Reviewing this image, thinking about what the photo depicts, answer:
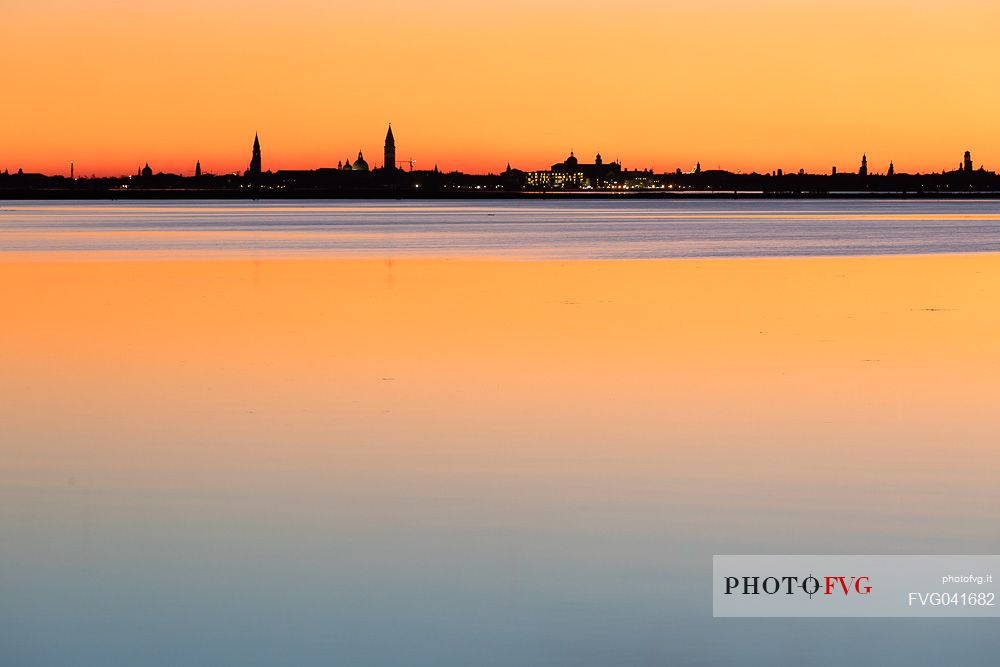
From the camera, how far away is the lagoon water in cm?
775

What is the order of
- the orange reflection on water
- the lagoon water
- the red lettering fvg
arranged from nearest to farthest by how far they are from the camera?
1. the lagoon water
2. the red lettering fvg
3. the orange reflection on water

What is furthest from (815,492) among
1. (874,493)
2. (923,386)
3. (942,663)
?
(923,386)

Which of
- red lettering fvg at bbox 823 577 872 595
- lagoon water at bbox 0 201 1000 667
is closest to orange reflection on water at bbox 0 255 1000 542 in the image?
lagoon water at bbox 0 201 1000 667

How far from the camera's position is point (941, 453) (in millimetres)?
12742

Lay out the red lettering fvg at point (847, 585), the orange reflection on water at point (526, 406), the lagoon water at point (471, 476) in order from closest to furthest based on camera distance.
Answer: the lagoon water at point (471, 476) < the red lettering fvg at point (847, 585) < the orange reflection on water at point (526, 406)

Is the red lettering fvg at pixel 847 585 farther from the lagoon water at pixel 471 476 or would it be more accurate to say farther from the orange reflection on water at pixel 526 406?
the orange reflection on water at pixel 526 406

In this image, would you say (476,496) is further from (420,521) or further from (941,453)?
(941,453)

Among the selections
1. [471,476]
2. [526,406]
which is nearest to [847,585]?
[471,476]

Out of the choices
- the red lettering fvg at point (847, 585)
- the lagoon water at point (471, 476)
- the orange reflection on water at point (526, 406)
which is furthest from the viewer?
the orange reflection on water at point (526, 406)

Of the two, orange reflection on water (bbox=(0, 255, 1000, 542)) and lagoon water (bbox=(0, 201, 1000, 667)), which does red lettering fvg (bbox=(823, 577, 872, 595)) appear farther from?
orange reflection on water (bbox=(0, 255, 1000, 542))

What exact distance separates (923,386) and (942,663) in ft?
32.9

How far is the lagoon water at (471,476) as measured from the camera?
305 inches

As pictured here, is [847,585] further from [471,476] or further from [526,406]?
[526,406]

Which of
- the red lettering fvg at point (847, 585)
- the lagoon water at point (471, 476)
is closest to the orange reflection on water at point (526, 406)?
the lagoon water at point (471, 476)
